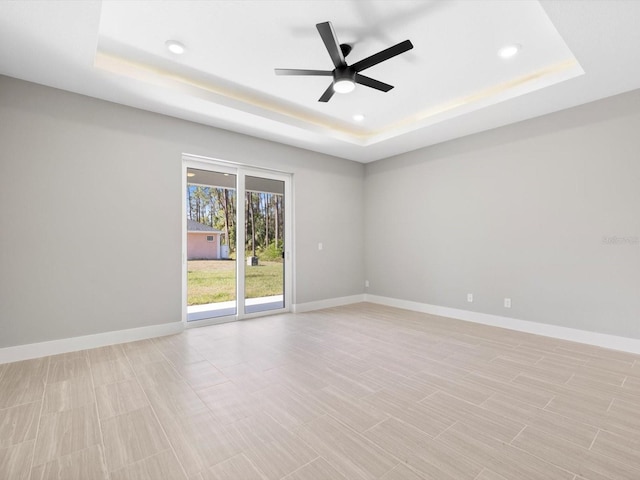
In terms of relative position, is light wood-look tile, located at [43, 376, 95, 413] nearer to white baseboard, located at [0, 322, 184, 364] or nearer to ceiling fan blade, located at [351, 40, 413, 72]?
white baseboard, located at [0, 322, 184, 364]

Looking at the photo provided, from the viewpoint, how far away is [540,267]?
4.07 m

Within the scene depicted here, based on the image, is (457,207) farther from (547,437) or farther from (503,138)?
(547,437)

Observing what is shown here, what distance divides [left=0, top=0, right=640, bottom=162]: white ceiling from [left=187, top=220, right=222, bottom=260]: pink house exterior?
1.54 metres

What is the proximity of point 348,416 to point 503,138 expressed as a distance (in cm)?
439

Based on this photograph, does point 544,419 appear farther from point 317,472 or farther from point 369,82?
point 369,82

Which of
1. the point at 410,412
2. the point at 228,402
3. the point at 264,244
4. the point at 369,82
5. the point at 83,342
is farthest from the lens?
the point at 264,244

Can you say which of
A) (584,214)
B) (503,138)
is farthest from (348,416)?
(503,138)

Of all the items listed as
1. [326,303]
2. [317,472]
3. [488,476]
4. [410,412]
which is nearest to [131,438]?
[317,472]

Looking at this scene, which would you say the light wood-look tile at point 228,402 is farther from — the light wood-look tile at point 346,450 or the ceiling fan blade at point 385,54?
the ceiling fan blade at point 385,54

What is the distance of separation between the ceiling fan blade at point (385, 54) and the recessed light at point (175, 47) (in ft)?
5.58

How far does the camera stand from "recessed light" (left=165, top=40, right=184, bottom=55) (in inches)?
113

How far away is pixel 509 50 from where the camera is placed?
2.95m

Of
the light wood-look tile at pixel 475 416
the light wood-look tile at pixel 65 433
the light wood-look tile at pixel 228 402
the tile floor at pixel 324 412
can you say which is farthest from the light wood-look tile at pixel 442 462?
the light wood-look tile at pixel 65 433

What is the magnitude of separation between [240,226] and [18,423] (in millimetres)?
3245
